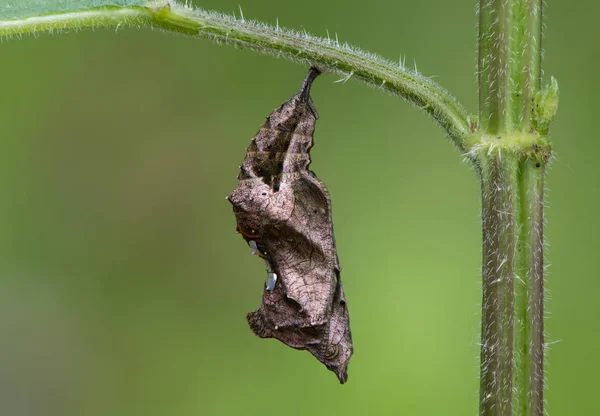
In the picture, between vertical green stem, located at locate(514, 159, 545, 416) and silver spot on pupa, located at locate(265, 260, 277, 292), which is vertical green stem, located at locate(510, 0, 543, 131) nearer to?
vertical green stem, located at locate(514, 159, 545, 416)

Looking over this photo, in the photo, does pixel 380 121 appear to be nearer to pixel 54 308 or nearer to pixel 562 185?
pixel 562 185

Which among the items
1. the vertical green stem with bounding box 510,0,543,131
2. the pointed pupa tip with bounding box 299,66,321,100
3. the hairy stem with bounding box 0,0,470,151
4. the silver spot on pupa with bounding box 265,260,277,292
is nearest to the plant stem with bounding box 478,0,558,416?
the vertical green stem with bounding box 510,0,543,131

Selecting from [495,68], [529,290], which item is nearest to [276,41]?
[495,68]

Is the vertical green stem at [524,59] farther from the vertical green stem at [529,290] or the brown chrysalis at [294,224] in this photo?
the brown chrysalis at [294,224]

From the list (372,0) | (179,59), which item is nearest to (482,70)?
(372,0)

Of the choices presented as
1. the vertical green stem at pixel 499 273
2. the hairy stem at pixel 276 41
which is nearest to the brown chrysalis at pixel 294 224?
the hairy stem at pixel 276 41

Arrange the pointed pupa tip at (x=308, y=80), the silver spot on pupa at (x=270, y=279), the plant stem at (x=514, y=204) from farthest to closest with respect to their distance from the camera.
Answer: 1. the silver spot on pupa at (x=270, y=279)
2. the pointed pupa tip at (x=308, y=80)
3. the plant stem at (x=514, y=204)
